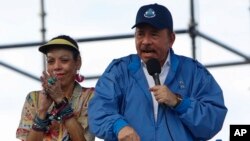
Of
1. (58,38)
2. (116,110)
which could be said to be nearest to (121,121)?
(116,110)

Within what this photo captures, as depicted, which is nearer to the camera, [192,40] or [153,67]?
[153,67]

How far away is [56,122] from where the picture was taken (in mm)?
3943

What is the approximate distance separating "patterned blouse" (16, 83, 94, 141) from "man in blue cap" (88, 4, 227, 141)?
29cm

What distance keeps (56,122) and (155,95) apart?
562mm

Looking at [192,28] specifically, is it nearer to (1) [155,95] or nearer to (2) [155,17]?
(2) [155,17]

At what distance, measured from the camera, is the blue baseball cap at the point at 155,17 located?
370 centimetres

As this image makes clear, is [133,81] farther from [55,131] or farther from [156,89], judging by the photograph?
[55,131]

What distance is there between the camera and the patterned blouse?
394cm

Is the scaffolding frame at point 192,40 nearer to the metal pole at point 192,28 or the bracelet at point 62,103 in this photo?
the metal pole at point 192,28

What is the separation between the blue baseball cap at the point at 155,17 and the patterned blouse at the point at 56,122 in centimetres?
44

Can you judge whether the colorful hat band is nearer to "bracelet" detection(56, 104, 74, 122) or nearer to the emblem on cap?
"bracelet" detection(56, 104, 74, 122)

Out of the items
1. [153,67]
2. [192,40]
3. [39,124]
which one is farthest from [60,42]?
A: [192,40]

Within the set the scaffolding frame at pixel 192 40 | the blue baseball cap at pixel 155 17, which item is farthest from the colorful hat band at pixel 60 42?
the scaffolding frame at pixel 192 40

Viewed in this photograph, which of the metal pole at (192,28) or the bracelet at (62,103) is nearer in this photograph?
the bracelet at (62,103)
